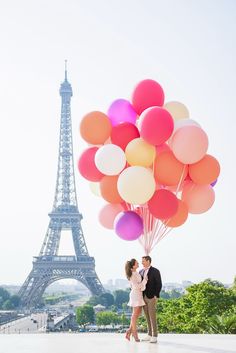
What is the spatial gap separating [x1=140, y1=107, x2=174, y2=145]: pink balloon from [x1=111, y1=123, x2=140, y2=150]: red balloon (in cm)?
49

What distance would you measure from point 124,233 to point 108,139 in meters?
1.58

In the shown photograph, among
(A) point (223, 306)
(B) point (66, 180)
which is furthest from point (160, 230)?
(B) point (66, 180)

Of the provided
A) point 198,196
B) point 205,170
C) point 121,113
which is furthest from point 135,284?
point 121,113

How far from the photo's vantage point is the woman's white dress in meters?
7.27

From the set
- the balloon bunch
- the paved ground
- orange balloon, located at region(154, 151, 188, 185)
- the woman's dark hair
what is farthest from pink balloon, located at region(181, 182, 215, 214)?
the paved ground

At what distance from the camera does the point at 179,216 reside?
7977mm

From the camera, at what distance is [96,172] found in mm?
8062

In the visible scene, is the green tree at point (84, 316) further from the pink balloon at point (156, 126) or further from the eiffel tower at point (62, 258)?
the pink balloon at point (156, 126)

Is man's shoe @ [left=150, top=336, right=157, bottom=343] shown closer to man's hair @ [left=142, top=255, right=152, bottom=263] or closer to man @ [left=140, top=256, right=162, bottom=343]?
man @ [left=140, top=256, right=162, bottom=343]

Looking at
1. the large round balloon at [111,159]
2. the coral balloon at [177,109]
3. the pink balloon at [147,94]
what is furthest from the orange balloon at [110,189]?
the coral balloon at [177,109]

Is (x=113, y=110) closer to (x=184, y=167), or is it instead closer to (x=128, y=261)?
(x=184, y=167)

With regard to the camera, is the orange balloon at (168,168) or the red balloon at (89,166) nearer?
the orange balloon at (168,168)

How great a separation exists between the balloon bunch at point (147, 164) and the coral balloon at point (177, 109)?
0.02 meters

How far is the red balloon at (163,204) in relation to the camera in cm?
748
